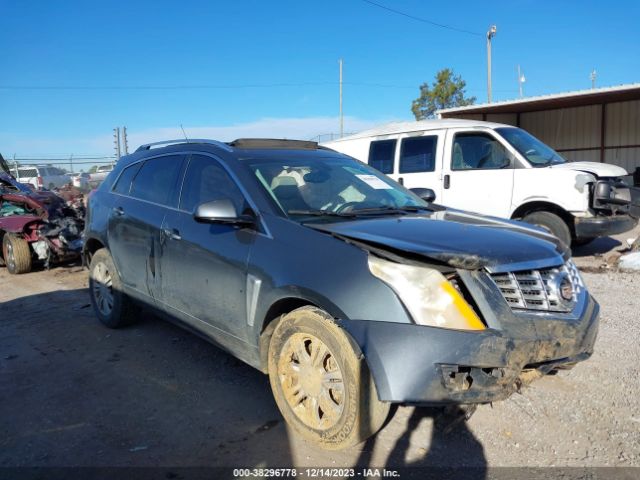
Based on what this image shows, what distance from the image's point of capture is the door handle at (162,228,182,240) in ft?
12.8

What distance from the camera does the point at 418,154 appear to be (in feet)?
27.3

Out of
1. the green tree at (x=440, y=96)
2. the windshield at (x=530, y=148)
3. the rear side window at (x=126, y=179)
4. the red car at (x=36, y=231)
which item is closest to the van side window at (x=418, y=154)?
the windshield at (x=530, y=148)

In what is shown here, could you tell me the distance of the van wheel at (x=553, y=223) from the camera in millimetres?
7012

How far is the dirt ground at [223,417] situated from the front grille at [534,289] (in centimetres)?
84

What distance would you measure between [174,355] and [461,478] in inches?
105

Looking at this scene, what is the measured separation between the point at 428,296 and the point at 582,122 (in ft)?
65.0

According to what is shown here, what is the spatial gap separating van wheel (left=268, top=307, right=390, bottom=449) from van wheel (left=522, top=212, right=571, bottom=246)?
5.24m

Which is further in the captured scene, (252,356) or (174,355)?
(174,355)

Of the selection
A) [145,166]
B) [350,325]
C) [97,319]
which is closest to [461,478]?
[350,325]

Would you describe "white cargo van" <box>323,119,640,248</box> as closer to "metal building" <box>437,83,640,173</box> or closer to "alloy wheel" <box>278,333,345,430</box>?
"alloy wheel" <box>278,333,345,430</box>

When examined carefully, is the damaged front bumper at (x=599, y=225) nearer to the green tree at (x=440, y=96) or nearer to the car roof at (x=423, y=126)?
the car roof at (x=423, y=126)

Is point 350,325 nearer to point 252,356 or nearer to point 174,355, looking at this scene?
point 252,356

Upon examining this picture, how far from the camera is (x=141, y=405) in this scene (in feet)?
11.5

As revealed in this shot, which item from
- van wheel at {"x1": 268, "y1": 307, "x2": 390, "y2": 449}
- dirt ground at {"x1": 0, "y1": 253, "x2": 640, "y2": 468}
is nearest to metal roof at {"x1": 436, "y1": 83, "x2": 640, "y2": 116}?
dirt ground at {"x1": 0, "y1": 253, "x2": 640, "y2": 468}
